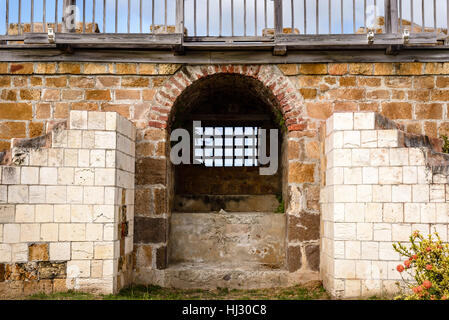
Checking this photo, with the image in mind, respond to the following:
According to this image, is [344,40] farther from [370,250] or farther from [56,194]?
[56,194]

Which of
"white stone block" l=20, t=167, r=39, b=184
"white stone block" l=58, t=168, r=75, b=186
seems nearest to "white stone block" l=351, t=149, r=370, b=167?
"white stone block" l=58, t=168, r=75, b=186

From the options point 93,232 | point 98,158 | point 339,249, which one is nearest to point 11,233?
point 93,232

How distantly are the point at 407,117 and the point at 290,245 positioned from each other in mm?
2334

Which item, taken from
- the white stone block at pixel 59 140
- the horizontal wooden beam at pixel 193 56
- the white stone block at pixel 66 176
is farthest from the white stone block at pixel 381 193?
the white stone block at pixel 59 140

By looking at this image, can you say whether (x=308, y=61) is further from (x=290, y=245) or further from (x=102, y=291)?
(x=102, y=291)

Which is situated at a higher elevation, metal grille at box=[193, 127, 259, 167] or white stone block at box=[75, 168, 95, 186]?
metal grille at box=[193, 127, 259, 167]

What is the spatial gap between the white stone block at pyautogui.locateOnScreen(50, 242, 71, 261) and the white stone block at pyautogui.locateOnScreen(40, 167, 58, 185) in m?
0.67

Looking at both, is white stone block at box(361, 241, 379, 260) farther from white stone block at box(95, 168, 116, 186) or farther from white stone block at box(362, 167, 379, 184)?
white stone block at box(95, 168, 116, 186)

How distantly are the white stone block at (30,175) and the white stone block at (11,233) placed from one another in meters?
0.49

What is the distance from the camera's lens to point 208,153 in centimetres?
991

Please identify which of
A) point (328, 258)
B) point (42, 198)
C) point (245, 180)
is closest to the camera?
point (42, 198)

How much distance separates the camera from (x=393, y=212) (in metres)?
5.49

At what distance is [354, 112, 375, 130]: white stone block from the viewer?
18.4ft

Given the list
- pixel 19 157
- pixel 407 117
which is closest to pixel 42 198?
pixel 19 157
